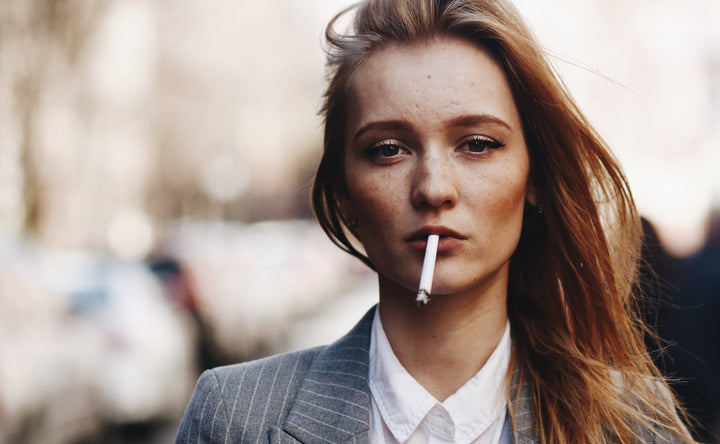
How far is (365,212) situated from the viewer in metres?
2.05

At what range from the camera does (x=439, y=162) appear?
196 centimetres

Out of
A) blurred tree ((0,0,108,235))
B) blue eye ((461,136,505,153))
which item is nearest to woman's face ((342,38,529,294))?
blue eye ((461,136,505,153))

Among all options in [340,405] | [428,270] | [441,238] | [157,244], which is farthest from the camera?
[157,244]

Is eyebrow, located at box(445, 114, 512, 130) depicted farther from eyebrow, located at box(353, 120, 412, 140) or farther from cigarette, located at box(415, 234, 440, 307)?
cigarette, located at box(415, 234, 440, 307)

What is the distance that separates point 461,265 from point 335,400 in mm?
500

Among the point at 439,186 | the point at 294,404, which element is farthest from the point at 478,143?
the point at 294,404

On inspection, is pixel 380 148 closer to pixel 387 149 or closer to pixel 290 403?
pixel 387 149

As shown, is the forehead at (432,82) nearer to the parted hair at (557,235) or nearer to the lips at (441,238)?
the parted hair at (557,235)

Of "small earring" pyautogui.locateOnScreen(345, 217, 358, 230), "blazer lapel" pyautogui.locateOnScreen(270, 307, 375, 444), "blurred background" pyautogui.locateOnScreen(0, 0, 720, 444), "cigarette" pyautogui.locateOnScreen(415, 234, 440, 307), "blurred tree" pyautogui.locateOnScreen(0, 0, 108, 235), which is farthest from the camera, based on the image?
"blurred tree" pyautogui.locateOnScreen(0, 0, 108, 235)

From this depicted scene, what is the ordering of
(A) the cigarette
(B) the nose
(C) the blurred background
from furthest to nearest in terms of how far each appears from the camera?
(C) the blurred background → (B) the nose → (A) the cigarette

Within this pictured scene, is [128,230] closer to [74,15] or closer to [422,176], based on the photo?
[74,15]

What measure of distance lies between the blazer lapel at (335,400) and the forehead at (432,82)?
0.66 meters

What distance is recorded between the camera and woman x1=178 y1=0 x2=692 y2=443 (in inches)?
78.0

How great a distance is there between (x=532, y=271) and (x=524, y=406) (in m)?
0.44
